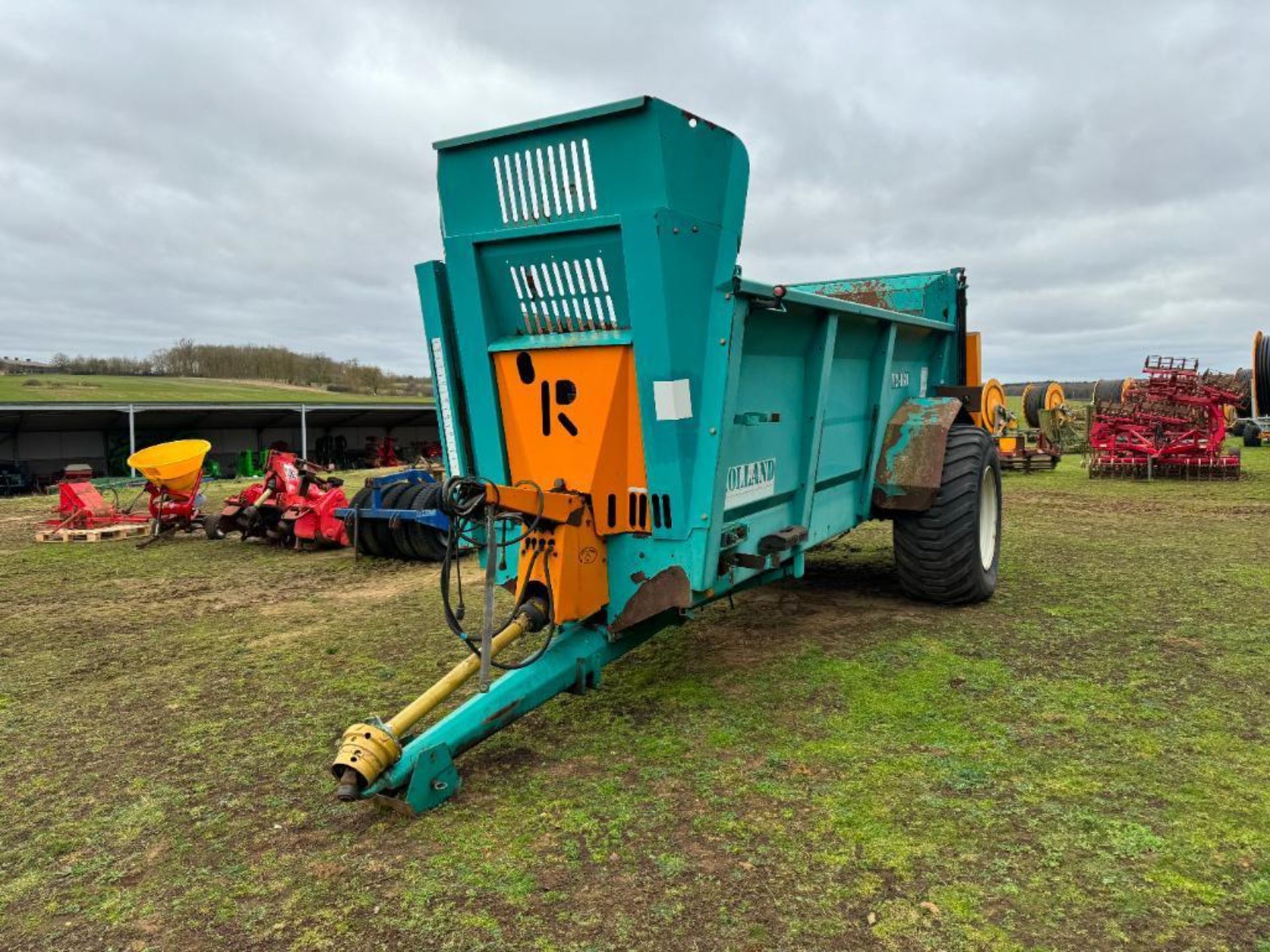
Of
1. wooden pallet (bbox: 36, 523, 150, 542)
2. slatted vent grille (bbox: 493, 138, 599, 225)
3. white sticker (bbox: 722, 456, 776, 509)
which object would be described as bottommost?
wooden pallet (bbox: 36, 523, 150, 542)

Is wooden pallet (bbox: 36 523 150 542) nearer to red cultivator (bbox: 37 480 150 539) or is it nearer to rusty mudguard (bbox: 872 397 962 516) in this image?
red cultivator (bbox: 37 480 150 539)

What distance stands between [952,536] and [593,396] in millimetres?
2818

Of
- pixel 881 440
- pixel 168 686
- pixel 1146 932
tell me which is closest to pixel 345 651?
pixel 168 686

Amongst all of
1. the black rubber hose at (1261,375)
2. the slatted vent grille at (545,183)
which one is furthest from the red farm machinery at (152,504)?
the black rubber hose at (1261,375)

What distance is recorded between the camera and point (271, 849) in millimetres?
2695

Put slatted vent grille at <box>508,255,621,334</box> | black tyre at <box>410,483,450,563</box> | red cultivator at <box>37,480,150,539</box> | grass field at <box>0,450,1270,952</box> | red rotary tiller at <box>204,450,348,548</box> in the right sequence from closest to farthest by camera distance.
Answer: grass field at <box>0,450,1270,952</box>, slatted vent grille at <box>508,255,621,334</box>, black tyre at <box>410,483,450,563</box>, red rotary tiller at <box>204,450,348,548</box>, red cultivator at <box>37,480,150,539</box>

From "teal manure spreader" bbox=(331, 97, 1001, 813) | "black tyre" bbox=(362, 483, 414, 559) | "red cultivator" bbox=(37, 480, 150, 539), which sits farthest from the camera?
"red cultivator" bbox=(37, 480, 150, 539)

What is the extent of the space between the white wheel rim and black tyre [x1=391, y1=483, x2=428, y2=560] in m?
4.70

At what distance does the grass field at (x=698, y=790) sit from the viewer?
2.31 meters

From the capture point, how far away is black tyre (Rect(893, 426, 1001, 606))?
5152 mm

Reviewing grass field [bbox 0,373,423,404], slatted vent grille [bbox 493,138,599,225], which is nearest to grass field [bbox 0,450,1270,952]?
slatted vent grille [bbox 493,138,599,225]

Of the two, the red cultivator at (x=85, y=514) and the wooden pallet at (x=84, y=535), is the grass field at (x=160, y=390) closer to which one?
the red cultivator at (x=85, y=514)

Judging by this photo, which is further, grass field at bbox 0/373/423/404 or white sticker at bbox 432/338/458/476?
grass field at bbox 0/373/423/404

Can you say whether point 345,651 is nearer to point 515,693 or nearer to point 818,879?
point 515,693
